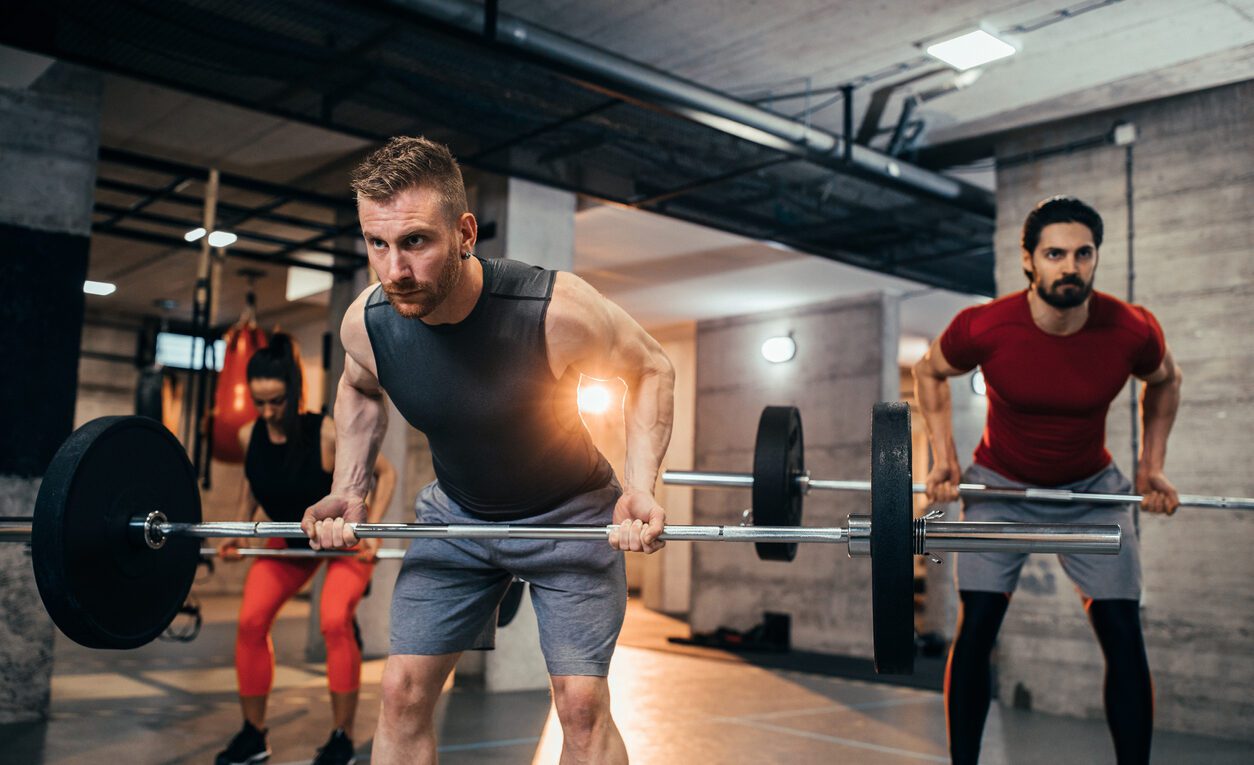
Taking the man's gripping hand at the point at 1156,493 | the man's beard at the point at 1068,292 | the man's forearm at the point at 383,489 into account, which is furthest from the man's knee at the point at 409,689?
the man's gripping hand at the point at 1156,493

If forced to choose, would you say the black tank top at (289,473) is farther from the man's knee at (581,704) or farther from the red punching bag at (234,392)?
the red punching bag at (234,392)

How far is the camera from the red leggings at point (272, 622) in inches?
133

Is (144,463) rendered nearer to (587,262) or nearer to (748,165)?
(748,165)

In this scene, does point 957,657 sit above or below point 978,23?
below

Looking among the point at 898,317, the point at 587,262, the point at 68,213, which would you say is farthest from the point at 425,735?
the point at 898,317

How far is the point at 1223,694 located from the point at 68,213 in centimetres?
500

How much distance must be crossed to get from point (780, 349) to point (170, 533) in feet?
23.6

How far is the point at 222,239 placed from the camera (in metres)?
6.46

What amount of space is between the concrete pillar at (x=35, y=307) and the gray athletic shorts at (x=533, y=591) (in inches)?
104

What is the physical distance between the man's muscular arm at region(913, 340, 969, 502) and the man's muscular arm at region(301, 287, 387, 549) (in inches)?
58.2

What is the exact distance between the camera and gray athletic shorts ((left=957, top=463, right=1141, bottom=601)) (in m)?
2.68

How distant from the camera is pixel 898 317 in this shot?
861 cm

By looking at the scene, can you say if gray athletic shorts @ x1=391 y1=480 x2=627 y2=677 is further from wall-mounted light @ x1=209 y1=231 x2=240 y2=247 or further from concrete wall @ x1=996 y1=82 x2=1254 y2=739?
wall-mounted light @ x1=209 y1=231 x2=240 y2=247

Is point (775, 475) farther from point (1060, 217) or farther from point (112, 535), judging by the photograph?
point (112, 535)
